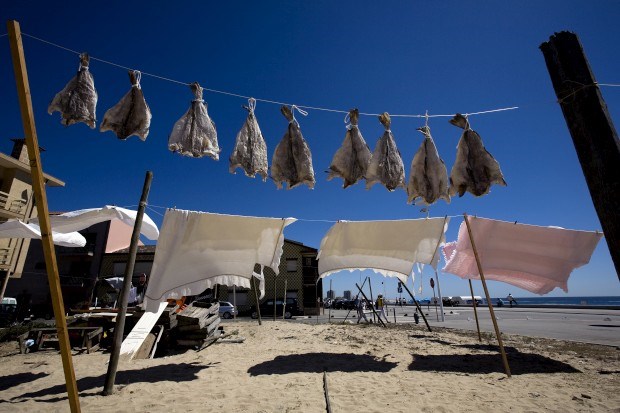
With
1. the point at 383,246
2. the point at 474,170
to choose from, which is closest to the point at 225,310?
the point at 383,246

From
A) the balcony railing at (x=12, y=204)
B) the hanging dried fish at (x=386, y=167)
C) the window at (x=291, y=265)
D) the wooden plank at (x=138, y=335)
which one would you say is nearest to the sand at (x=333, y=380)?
the wooden plank at (x=138, y=335)

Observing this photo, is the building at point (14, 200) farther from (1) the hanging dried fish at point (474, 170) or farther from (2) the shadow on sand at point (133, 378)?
(1) the hanging dried fish at point (474, 170)

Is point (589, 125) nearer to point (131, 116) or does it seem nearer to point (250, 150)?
point (250, 150)

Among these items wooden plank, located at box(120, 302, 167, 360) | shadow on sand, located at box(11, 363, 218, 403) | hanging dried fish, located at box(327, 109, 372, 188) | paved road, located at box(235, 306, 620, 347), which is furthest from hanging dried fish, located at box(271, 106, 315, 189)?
paved road, located at box(235, 306, 620, 347)

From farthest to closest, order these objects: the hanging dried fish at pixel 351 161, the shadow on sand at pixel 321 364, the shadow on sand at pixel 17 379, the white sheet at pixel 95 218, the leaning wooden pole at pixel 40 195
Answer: the shadow on sand at pixel 321 364
the white sheet at pixel 95 218
the shadow on sand at pixel 17 379
the hanging dried fish at pixel 351 161
the leaning wooden pole at pixel 40 195

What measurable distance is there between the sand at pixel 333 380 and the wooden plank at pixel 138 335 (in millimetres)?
457

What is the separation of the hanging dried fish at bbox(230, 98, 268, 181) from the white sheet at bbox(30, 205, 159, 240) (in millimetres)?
2871

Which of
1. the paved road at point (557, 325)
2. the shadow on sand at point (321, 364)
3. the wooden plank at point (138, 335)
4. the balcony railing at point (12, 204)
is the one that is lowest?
the paved road at point (557, 325)

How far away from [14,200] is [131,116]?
76.2 feet

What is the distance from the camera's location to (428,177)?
5.17 metres

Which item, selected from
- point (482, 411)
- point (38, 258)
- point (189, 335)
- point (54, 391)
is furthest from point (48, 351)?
point (38, 258)

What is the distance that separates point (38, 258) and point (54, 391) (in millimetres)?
40497

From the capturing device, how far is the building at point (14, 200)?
19.2 metres

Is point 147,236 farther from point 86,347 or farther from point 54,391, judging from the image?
point 86,347
